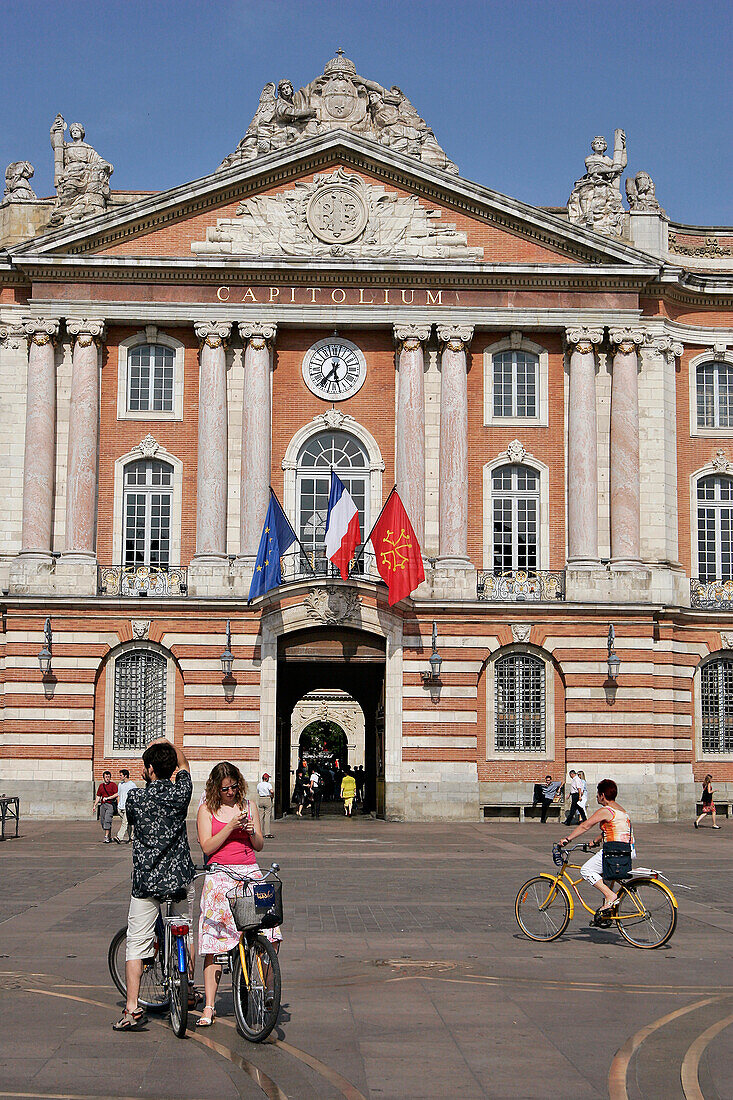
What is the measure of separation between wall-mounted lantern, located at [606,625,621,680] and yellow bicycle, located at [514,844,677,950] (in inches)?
918

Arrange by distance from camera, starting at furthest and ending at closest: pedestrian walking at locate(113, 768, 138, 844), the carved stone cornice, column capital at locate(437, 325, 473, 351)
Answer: column capital at locate(437, 325, 473, 351) < the carved stone cornice < pedestrian walking at locate(113, 768, 138, 844)

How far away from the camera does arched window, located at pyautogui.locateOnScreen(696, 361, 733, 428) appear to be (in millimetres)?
44125

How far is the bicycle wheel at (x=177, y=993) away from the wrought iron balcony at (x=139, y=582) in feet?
96.0

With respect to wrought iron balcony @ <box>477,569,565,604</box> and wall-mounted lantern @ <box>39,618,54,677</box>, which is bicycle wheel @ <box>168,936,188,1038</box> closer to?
wall-mounted lantern @ <box>39,618,54,677</box>

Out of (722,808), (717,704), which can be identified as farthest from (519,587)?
(722,808)

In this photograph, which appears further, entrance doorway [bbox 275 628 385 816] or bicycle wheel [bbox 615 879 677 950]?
entrance doorway [bbox 275 628 385 816]

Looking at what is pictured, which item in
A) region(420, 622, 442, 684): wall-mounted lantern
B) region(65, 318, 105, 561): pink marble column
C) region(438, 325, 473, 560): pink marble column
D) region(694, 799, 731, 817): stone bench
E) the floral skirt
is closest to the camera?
the floral skirt

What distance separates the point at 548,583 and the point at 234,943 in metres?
30.2

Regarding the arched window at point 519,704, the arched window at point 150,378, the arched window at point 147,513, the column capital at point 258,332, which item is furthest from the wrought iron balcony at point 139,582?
the arched window at point 519,704

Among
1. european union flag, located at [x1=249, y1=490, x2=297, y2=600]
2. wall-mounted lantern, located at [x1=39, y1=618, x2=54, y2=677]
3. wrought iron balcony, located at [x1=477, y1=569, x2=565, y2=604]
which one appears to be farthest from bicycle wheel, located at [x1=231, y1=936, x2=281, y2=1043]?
wrought iron balcony, located at [x1=477, y1=569, x2=565, y2=604]

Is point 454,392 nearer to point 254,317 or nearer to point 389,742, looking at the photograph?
point 254,317

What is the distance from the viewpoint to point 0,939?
16.5 meters

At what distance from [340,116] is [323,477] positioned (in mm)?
11149

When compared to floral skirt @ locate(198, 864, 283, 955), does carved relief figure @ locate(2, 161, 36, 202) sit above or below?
above
